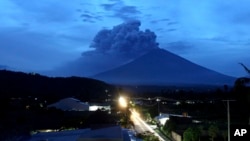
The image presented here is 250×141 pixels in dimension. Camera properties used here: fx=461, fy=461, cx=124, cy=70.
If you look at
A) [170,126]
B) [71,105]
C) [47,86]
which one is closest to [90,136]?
[170,126]

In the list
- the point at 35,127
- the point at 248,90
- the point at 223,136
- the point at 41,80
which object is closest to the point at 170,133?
the point at 223,136

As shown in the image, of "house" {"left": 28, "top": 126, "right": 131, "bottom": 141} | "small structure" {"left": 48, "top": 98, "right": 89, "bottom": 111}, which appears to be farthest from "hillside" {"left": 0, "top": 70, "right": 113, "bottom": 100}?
"house" {"left": 28, "top": 126, "right": 131, "bottom": 141}

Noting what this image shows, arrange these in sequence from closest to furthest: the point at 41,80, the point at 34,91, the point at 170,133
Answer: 1. the point at 170,133
2. the point at 34,91
3. the point at 41,80

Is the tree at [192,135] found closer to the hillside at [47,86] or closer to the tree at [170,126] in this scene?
the tree at [170,126]

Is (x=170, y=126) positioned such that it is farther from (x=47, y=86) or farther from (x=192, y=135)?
(x=47, y=86)

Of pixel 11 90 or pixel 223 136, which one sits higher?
pixel 11 90

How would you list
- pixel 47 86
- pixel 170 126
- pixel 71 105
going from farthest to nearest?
pixel 47 86, pixel 71 105, pixel 170 126

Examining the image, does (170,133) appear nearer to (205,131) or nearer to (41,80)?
(205,131)

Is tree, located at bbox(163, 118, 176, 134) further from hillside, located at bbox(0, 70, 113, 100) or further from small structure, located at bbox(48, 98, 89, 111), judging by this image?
hillside, located at bbox(0, 70, 113, 100)

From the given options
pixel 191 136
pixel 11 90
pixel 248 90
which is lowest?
pixel 191 136

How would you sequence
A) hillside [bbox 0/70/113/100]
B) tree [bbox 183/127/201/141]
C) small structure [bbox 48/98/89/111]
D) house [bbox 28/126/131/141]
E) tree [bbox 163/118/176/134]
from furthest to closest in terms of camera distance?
hillside [bbox 0/70/113/100] → small structure [bbox 48/98/89/111] → tree [bbox 163/118/176/134] → tree [bbox 183/127/201/141] → house [bbox 28/126/131/141]

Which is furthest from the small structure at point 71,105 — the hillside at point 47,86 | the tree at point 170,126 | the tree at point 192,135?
the tree at point 192,135
